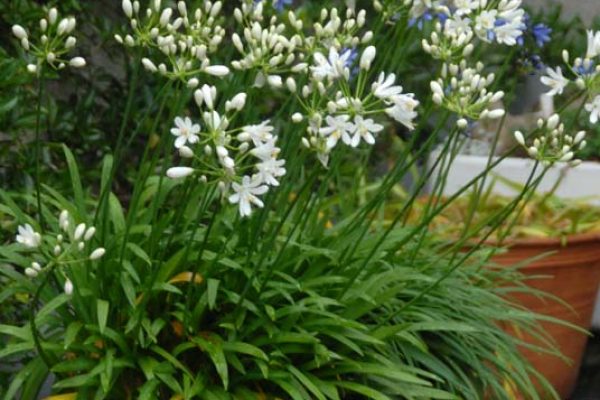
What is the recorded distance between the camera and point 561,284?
4.34m

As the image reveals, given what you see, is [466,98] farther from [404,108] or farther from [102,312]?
[102,312]

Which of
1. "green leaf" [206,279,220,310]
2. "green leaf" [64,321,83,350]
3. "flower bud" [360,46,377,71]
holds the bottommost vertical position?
"green leaf" [64,321,83,350]

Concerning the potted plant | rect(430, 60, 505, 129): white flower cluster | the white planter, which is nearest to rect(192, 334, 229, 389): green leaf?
rect(430, 60, 505, 129): white flower cluster

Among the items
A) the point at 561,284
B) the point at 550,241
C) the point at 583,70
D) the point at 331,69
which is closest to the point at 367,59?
the point at 331,69

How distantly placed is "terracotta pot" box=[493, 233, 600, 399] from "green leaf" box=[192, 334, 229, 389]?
1.53 metres

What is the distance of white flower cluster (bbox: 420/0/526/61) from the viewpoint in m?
2.81

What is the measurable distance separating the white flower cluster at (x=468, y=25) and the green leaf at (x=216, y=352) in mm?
812

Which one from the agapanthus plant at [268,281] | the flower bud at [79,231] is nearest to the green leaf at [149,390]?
the agapanthus plant at [268,281]

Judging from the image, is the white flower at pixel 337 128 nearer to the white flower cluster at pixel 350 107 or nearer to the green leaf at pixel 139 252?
the white flower cluster at pixel 350 107

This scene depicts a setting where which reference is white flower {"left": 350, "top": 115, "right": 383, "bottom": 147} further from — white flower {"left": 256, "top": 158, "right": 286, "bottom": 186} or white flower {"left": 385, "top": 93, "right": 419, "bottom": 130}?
white flower {"left": 256, "top": 158, "right": 286, "bottom": 186}

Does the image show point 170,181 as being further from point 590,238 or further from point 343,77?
point 590,238

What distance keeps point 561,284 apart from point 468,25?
1.67m

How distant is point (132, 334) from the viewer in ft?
9.32

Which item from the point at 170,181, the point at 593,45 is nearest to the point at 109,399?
the point at 170,181
